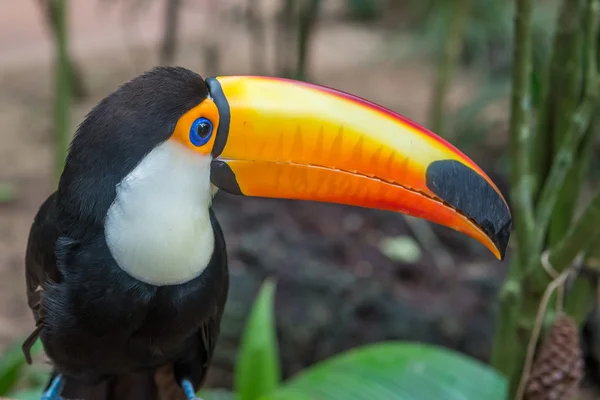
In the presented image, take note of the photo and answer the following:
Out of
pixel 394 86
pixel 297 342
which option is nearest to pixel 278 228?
pixel 297 342

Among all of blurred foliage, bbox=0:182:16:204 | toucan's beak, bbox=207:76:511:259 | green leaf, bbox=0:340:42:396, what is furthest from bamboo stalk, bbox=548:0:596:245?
blurred foliage, bbox=0:182:16:204

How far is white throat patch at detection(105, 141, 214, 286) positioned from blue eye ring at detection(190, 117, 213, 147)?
0.02m

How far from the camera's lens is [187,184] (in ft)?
3.01

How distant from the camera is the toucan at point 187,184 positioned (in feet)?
2.94

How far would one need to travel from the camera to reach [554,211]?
1374mm

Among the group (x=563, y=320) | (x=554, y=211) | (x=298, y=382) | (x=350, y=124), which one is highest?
(x=350, y=124)

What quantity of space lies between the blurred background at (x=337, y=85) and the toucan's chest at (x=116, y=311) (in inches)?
49.3

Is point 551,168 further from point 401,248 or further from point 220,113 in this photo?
point 401,248

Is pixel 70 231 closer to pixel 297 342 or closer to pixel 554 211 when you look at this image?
pixel 554 211

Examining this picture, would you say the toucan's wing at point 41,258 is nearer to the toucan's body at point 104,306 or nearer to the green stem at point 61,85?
the toucan's body at point 104,306

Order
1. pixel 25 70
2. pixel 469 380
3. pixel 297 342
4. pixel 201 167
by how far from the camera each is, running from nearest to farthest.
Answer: pixel 201 167
pixel 469 380
pixel 297 342
pixel 25 70

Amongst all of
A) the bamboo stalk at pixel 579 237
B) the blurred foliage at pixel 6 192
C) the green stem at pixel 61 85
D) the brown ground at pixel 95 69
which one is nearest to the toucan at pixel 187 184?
the bamboo stalk at pixel 579 237

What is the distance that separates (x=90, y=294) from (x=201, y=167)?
234 millimetres

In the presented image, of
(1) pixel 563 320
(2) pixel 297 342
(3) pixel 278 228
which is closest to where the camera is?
(1) pixel 563 320
